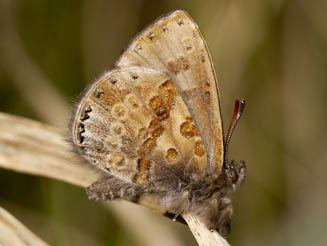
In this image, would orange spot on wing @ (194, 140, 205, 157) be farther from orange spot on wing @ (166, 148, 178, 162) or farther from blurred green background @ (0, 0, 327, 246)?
blurred green background @ (0, 0, 327, 246)

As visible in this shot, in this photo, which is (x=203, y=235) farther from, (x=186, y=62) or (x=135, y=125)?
(x=186, y=62)

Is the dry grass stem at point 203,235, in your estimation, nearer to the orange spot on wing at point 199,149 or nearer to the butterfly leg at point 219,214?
the butterfly leg at point 219,214

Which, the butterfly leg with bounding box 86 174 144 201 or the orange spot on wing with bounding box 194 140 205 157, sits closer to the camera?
the butterfly leg with bounding box 86 174 144 201

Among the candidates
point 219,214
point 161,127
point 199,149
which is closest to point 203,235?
point 219,214

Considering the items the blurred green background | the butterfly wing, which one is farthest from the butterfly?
the blurred green background

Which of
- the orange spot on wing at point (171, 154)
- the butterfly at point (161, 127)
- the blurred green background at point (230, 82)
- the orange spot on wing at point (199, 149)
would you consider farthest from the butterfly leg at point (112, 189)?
the blurred green background at point (230, 82)
